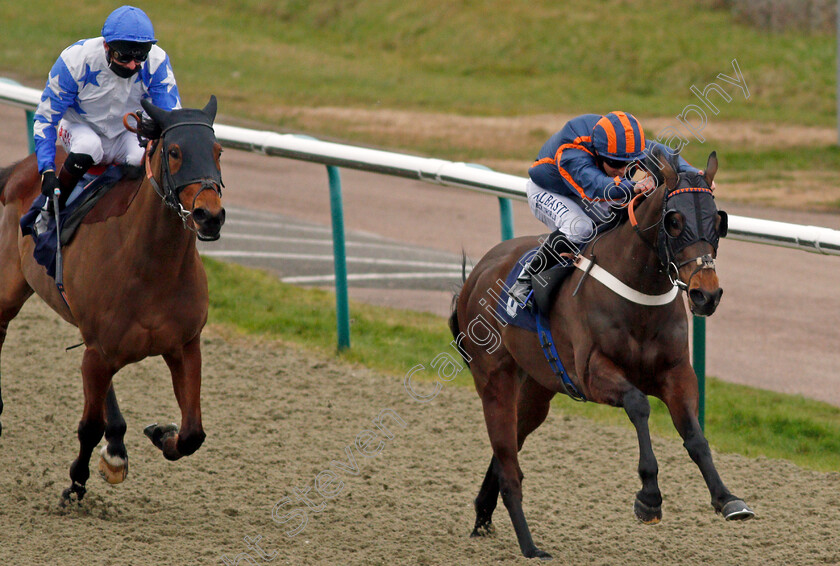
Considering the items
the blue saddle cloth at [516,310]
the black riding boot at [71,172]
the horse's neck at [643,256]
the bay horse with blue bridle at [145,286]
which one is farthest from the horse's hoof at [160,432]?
the horse's neck at [643,256]

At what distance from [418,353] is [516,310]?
9.62 ft

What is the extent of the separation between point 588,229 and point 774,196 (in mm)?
9426

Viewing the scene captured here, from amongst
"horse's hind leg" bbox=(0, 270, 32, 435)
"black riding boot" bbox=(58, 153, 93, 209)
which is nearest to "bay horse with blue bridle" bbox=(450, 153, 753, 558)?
"black riding boot" bbox=(58, 153, 93, 209)

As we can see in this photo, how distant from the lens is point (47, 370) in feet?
24.1

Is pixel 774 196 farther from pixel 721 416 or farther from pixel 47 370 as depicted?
pixel 47 370

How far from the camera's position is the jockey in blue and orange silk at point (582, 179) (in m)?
4.66

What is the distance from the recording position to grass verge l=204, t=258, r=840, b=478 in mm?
6434

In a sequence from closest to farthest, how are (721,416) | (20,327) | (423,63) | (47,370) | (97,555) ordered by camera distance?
(97,555), (721,416), (47,370), (20,327), (423,63)

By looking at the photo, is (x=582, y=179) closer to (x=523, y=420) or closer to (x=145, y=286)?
(x=523, y=420)

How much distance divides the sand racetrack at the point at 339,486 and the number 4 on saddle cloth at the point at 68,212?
45.4 inches

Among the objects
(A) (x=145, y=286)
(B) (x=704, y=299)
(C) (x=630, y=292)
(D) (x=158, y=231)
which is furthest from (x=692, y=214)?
(A) (x=145, y=286)

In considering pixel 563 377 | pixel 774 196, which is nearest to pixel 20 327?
pixel 563 377

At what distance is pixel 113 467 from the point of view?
5.37 meters

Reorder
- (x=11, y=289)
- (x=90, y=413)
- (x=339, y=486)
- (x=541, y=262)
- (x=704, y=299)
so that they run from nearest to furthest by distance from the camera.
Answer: (x=704, y=299)
(x=541, y=262)
(x=90, y=413)
(x=339, y=486)
(x=11, y=289)
